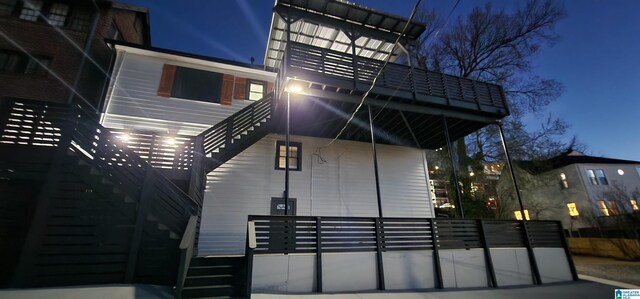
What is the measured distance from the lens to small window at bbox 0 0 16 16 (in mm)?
9922

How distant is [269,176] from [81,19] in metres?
10.7

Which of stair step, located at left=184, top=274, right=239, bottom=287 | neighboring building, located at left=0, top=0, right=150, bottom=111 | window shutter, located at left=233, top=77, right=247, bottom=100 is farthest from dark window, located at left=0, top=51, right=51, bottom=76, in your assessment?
stair step, located at left=184, top=274, right=239, bottom=287

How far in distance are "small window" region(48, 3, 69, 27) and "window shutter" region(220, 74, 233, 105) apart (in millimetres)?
7312

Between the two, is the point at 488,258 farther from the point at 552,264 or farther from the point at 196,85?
the point at 196,85

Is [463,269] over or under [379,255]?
under

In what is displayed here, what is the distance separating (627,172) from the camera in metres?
23.8

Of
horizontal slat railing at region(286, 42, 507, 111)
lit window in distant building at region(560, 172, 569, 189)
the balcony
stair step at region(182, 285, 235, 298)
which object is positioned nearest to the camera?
stair step at region(182, 285, 235, 298)

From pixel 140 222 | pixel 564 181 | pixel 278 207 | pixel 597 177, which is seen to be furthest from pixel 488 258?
pixel 597 177

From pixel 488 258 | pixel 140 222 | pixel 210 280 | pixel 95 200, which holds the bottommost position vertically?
pixel 210 280

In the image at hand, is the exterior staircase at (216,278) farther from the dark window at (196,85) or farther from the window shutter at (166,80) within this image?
the window shutter at (166,80)

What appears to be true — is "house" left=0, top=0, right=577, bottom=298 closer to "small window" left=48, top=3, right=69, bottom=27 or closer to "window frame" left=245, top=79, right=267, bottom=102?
"window frame" left=245, top=79, right=267, bottom=102

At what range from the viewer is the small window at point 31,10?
10.2m

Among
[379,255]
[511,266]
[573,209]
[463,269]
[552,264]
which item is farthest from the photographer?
[573,209]

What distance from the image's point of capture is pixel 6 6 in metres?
10.1
